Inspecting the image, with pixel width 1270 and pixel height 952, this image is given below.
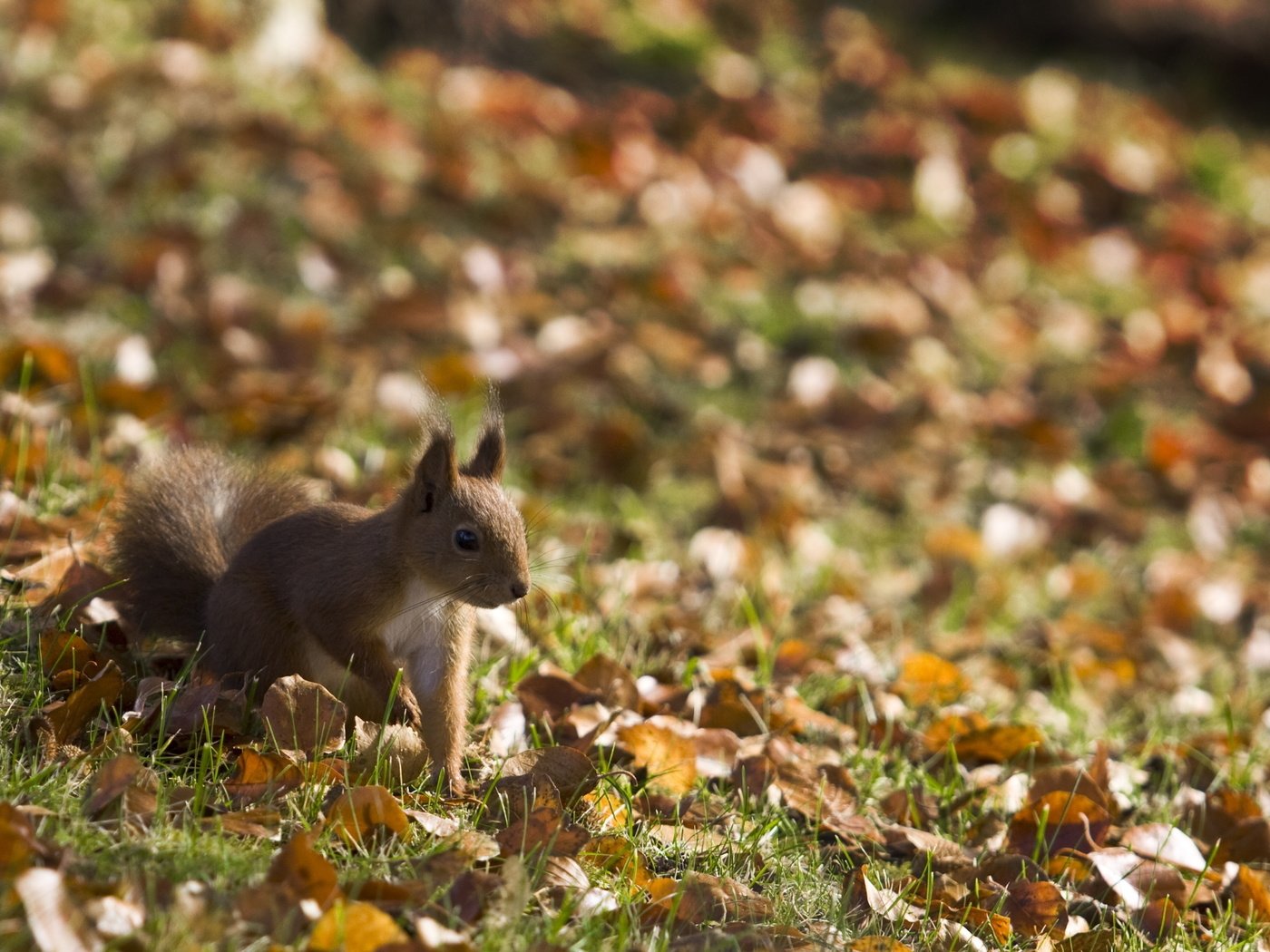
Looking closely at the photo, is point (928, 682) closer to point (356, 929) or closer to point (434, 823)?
point (434, 823)

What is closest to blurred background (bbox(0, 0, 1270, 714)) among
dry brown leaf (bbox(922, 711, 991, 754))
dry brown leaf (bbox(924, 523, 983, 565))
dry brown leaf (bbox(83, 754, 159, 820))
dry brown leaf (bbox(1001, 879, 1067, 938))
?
dry brown leaf (bbox(924, 523, 983, 565))

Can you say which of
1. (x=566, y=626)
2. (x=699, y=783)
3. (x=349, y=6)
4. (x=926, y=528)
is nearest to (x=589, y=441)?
(x=926, y=528)

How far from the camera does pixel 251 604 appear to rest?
94.3 inches

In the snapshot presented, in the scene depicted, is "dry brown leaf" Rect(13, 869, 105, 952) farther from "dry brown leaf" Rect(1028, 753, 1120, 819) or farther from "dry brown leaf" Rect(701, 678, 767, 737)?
"dry brown leaf" Rect(1028, 753, 1120, 819)

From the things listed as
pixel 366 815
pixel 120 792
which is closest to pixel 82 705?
pixel 120 792

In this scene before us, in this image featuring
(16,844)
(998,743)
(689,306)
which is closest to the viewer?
(16,844)

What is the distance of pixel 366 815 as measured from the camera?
2.15 m

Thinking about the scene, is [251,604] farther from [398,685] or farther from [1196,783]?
[1196,783]

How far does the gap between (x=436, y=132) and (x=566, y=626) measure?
11.0 ft

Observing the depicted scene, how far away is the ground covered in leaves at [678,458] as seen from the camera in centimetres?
221

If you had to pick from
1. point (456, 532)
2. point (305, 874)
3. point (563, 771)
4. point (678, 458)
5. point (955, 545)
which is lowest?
point (955, 545)

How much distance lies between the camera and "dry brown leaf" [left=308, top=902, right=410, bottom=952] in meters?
1.83

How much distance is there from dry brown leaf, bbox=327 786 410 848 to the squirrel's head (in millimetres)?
335

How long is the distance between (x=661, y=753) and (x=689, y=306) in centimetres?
297
